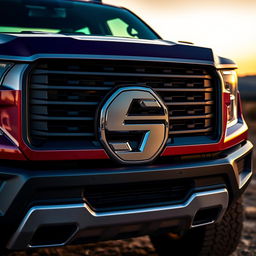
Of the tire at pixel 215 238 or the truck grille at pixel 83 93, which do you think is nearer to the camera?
the truck grille at pixel 83 93

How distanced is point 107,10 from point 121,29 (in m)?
0.35

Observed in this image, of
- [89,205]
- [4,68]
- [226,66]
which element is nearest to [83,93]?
[4,68]

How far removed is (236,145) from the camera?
3086 mm

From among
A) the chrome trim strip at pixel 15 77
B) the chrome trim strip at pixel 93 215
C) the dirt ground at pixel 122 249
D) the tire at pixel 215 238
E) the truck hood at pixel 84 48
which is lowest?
the dirt ground at pixel 122 249

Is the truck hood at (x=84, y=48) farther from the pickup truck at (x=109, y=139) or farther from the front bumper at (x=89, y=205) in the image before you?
the front bumper at (x=89, y=205)

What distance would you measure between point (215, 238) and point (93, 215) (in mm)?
1223

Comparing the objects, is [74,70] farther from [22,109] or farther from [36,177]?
[36,177]

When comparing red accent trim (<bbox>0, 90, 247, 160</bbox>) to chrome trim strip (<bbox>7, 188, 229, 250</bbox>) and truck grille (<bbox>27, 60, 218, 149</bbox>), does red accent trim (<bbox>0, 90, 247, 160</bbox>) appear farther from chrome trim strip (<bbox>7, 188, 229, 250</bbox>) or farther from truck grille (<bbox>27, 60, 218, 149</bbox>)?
chrome trim strip (<bbox>7, 188, 229, 250</bbox>)

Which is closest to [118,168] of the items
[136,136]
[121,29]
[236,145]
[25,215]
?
[136,136]

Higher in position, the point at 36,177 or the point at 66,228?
the point at 36,177

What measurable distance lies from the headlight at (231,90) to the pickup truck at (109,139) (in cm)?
2

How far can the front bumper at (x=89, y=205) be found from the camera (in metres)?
2.27

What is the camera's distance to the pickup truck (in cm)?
229

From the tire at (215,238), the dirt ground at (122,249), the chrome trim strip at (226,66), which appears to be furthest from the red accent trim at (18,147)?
the dirt ground at (122,249)
